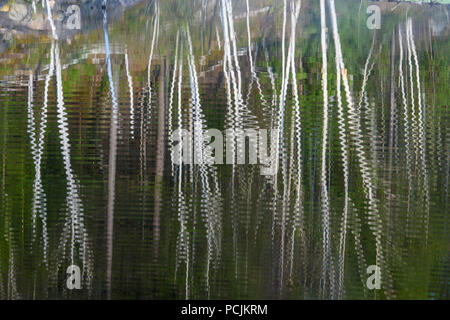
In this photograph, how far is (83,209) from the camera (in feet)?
3.87

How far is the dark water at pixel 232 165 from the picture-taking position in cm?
115

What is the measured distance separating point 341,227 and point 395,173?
0.19 m

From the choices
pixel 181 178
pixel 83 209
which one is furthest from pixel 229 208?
pixel 83 209

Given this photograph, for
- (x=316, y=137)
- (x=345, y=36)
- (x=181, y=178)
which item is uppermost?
(x=345, y=36)

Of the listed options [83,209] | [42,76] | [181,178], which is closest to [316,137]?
[181,178]

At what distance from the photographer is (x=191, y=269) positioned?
1.17 m

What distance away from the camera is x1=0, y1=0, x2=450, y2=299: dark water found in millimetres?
1149

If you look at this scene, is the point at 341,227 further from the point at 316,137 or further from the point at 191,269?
the point at 191,269

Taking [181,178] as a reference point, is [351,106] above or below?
above

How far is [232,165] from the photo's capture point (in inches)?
46.1
